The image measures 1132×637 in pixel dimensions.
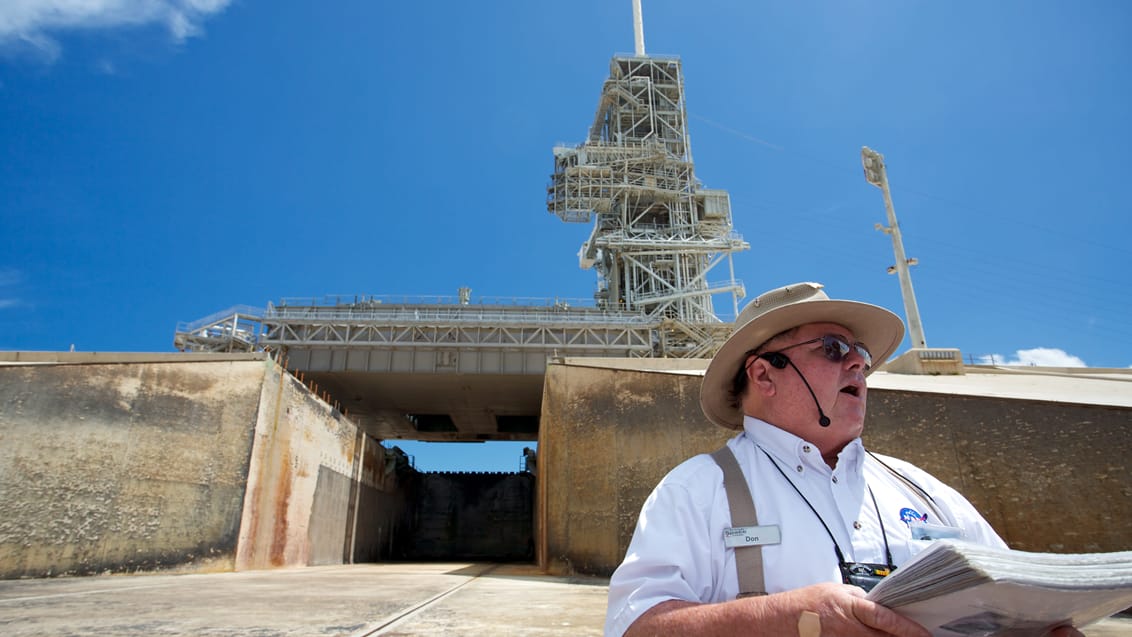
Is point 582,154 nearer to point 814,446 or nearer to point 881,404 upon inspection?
point 881,404

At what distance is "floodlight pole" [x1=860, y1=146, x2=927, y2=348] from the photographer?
25.2 meters

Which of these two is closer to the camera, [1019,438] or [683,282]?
[1019,438]

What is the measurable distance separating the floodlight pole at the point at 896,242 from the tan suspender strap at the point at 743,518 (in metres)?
27.2

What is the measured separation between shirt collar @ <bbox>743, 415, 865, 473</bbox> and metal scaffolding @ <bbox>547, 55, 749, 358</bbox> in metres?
36.9

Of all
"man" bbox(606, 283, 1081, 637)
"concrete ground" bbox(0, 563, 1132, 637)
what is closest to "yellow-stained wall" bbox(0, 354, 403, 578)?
"concrete ground" bbox(0, 563, 1132, 637)

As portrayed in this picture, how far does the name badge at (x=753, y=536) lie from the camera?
178 centimetres

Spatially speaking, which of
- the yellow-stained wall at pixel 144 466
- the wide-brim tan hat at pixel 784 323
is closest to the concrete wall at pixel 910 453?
the yellow-stained wall at pixel 144 466

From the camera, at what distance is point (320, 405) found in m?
19.2

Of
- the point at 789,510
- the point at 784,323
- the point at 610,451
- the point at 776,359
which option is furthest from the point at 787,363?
the point at 610,451

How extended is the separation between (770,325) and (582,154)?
147 feet

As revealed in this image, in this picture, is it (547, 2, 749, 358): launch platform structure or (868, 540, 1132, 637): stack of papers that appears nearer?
(868, 540, 1132, 637): stack of papers

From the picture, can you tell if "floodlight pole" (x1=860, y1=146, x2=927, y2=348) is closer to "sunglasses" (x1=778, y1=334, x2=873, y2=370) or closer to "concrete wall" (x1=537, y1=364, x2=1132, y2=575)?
"concrete wall" (x1=537, y1=364, x2=1132, y2=575)

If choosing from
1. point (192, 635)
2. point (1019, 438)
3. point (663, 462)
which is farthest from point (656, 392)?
point (192, 635)

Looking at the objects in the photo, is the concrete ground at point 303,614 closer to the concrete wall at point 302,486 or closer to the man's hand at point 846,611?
the man's hand at point 846,611
